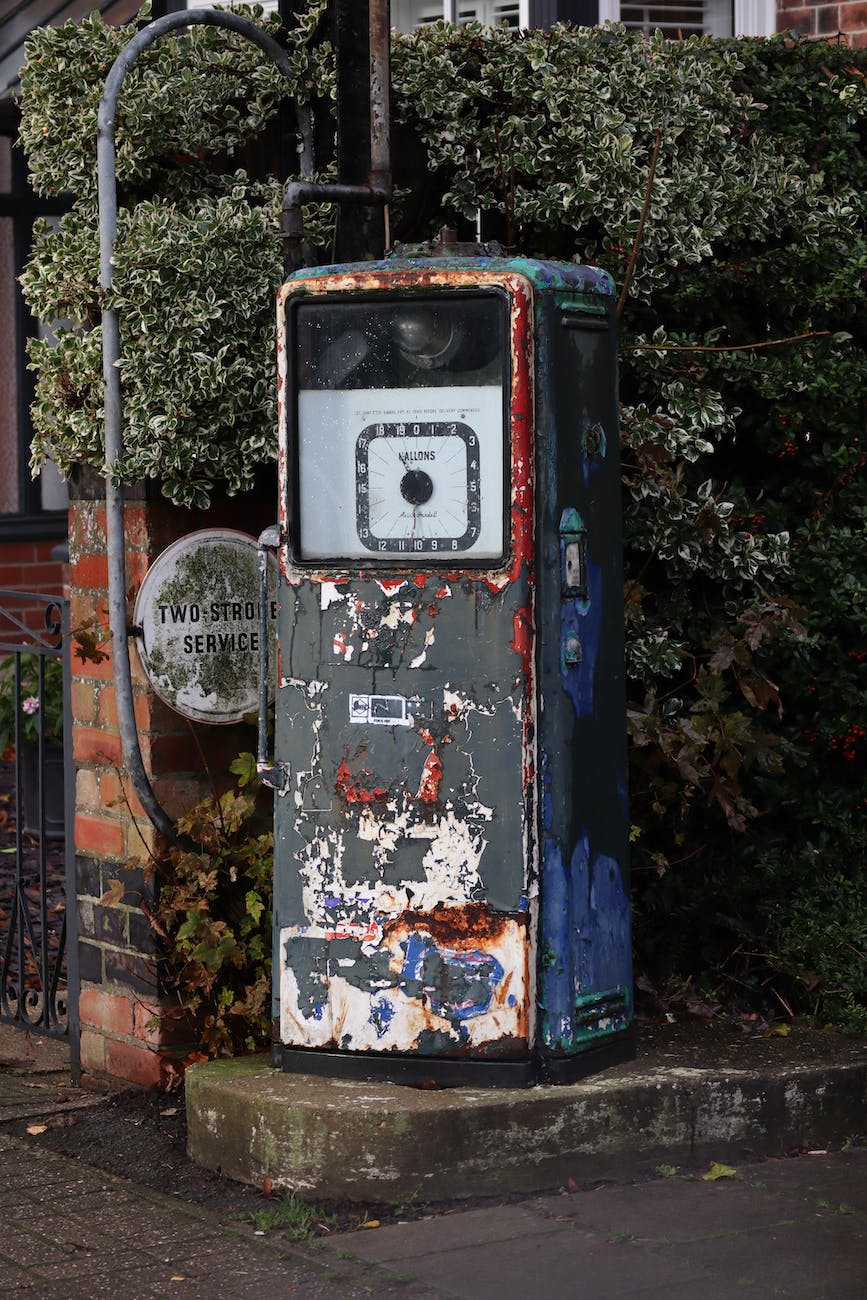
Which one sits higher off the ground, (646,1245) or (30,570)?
(30,570)

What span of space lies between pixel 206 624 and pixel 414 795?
3.43 feet

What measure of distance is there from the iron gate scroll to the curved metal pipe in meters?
0.35

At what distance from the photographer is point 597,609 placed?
4.62 meters

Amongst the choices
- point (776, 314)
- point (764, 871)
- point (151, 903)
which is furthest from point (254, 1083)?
point (776, 314)

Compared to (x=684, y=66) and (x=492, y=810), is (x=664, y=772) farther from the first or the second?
(x=684, y=66)

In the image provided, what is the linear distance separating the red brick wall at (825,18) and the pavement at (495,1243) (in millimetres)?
3910

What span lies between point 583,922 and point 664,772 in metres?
0.96

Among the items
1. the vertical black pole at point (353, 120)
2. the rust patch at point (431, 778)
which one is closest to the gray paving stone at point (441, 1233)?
the rust patch at point (431, 778)

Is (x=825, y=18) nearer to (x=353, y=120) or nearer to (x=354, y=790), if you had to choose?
(x=353, y=120)

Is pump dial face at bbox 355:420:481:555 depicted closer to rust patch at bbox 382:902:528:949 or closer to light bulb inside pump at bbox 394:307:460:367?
light bulb inside pump at bbox 394:307:460:367

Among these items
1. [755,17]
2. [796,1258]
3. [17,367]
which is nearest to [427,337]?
[796,1258]

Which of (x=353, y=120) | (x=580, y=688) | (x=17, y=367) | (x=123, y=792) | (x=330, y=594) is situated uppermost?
(x=353, y=120)

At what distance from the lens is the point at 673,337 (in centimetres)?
544

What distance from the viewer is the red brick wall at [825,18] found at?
6.55m
